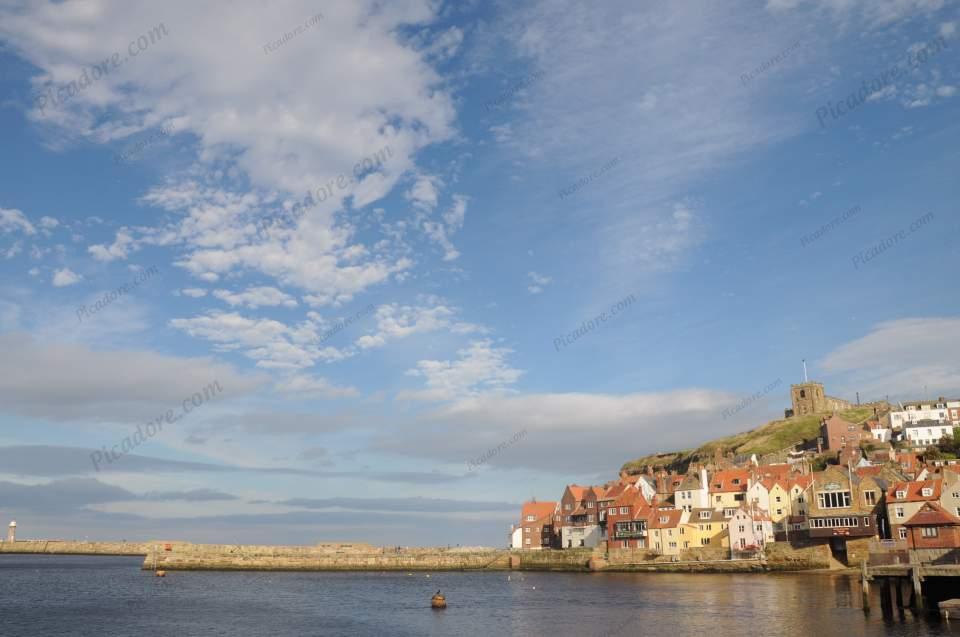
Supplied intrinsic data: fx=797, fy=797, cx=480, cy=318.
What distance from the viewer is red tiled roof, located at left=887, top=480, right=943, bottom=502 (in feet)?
335

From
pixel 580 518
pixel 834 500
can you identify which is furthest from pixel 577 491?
pixel 834 500

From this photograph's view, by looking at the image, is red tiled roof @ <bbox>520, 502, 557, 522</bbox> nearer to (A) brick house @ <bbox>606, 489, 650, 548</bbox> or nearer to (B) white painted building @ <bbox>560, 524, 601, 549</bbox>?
(B) white painted building @ <bbox>560, 524, 601, 549</bbox>

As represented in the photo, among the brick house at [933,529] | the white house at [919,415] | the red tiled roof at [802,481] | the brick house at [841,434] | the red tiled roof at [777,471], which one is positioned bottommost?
the brick house at [933,529]

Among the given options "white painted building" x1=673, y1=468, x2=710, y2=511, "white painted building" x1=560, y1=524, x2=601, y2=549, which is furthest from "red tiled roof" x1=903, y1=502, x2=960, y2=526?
"white painted building" x1=560, y1=524, x2=601, y2=549

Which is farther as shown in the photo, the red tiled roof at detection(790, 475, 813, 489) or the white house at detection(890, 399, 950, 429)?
the white house at detection(890, 399, 950, 429)

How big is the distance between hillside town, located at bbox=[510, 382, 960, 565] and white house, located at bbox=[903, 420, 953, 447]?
0.92 ft

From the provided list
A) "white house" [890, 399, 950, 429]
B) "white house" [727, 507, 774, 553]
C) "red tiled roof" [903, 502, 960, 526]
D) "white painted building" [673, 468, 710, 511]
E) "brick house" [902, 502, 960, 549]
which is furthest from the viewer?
"white house" [890, 399, 950, 429]

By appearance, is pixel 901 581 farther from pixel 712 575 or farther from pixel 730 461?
pixel 730 461

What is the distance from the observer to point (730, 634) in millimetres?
57562

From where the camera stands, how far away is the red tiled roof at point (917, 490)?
10212 centimetres

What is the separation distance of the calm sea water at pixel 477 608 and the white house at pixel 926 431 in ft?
280

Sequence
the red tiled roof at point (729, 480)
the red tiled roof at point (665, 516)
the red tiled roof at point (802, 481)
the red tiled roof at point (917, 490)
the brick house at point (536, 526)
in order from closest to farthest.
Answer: the red tiled roof at point (917, 490)
the red tiled roof at point (802, 481)
the red tiled roof at point (665, 516)
the red tiled roof at point (729, 480)
the brick house at point (536, 526)

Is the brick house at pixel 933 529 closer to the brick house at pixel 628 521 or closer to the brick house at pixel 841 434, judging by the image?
the brick house at pixel 628 521

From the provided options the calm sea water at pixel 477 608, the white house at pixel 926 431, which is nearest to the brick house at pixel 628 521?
the calm sea water at pixel 477 608
